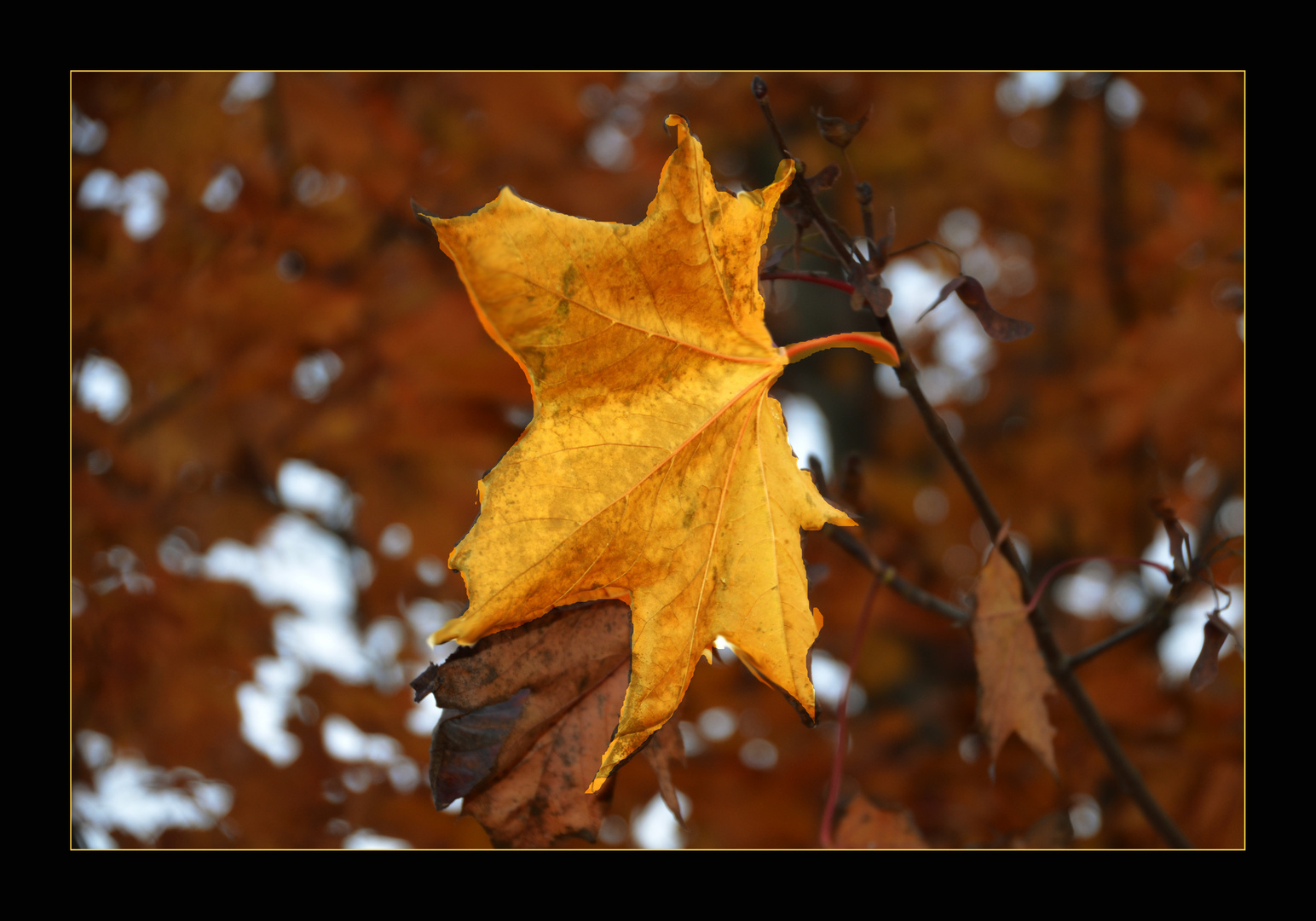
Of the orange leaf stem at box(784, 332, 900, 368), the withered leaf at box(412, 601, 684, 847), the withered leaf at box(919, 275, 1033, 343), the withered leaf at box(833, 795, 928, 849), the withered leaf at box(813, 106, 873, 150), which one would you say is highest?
the withered leaf at box(813, 106, 873, 150)

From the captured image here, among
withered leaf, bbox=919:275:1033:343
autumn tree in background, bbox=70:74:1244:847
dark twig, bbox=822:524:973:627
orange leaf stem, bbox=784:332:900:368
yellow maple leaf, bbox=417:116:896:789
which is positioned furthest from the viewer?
autumn tree in background, bbox=70:74:1244:847

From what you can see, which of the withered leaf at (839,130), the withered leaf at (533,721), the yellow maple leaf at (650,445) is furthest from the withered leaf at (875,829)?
the withered leaf at (839,130)

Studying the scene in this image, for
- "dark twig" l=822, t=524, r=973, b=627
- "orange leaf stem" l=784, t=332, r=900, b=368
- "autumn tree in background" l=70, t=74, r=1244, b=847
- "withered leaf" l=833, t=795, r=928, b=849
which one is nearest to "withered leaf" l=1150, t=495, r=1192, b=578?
"dark twig" l=822, t=524, r=973, b=627

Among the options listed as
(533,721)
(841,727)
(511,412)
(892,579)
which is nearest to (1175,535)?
(892,579)

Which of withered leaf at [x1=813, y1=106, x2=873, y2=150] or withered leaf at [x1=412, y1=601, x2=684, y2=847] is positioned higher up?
withered leaf at [x1=813, y1=106, x2=873, y2=150]

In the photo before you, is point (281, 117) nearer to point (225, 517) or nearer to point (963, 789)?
point (225, 517)

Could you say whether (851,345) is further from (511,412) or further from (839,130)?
(511,412)

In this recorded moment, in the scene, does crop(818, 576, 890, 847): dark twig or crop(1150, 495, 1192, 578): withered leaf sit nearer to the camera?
crop(1150, 495, 1192, 578): withered leaf

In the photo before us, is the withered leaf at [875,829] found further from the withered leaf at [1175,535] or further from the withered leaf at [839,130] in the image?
the withered leaf at [839,130]

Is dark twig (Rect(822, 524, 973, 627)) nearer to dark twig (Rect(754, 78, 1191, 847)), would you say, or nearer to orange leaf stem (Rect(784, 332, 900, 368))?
dark twig (Rect(754, 78, 1191, 847))
